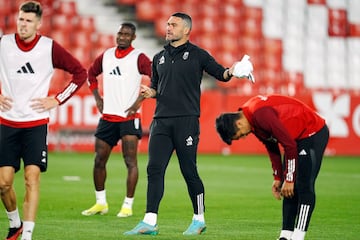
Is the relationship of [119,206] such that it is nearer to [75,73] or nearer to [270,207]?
[270,207]

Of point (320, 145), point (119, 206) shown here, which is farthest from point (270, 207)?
point (320, 145)

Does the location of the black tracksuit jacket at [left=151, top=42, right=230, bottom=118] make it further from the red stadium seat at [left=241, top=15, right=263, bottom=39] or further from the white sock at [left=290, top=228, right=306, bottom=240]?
the red stadium seat at [left=241, top=15, right=263, bottom=39]

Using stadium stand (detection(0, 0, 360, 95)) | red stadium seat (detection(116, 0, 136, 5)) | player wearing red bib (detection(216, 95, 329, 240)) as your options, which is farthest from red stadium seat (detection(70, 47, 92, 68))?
player wearing red bib (detection(216, 95, 329, 240))

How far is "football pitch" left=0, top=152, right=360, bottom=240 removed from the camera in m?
10.1

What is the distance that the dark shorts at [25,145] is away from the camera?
8672 millimetres

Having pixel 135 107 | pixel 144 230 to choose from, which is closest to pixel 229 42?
pixel 135 107

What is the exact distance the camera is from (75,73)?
29.6 feet

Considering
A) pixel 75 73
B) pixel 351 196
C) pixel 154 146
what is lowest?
pixel 351 196

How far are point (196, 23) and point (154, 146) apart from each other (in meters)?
19.6

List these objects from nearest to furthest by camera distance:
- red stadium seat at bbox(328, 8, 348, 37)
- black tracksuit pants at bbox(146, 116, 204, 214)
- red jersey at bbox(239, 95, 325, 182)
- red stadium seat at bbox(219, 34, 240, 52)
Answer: red jersey at bbox(239, 95, 325, 182) < black tracksuit pants at bbox(146, 116, 204, 214) < red stadium seat at bbox(219, 34, 240, 52) < red stadium seat at bbox(328, 8, 348, 37)

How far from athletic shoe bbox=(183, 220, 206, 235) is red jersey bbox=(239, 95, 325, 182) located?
1432 mm

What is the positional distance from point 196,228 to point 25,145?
7.40ft

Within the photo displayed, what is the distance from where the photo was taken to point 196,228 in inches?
395

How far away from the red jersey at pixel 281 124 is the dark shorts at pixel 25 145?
1.89 m
